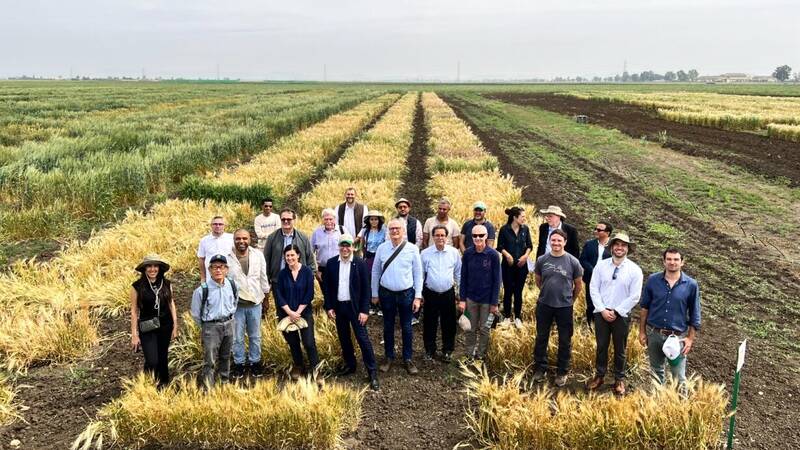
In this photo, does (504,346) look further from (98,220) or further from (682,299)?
(98,220)

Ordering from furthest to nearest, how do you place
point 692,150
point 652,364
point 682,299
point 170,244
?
point 692,150 → point 170,244 → point 652,364 → point 682,299

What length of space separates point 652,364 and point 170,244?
29.2ft

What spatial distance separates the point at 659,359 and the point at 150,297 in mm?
5470

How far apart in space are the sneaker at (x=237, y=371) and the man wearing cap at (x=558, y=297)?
363 cm

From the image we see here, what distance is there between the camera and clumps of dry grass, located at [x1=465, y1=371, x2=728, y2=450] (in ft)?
16.0

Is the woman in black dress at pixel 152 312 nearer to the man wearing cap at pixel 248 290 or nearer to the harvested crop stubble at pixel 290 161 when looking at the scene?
the man wearing cap at pixel 248 290

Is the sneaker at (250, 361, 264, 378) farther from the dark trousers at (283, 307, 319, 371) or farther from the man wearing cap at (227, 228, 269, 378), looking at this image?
the dark trousers at (283, 307, 319, 371)

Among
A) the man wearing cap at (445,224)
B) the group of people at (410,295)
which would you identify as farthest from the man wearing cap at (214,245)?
the man wearing cap at (445,224)

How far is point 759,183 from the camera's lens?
17828 mm

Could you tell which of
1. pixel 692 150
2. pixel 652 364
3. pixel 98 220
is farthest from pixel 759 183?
pixel 98 220

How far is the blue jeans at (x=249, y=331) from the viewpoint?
6328 millimetres

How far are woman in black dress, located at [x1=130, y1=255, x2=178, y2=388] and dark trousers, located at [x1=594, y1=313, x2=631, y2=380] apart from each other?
4800 millimetres

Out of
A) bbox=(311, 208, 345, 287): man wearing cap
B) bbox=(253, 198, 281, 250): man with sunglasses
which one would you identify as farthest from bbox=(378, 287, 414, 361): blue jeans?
bbox=(253, 198, 281, 250): man with sunglasses

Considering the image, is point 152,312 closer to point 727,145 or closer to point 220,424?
point 220,424
